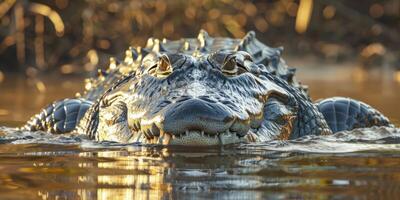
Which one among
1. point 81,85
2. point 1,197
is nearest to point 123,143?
point 1,197

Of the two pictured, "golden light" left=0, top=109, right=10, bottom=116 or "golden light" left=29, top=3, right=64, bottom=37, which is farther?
"golden light" left=29, top=3, right=64, bottom=37

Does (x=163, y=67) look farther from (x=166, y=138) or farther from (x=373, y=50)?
(x=373, y=50)

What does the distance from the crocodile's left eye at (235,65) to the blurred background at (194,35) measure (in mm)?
3924

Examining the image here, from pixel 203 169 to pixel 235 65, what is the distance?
1.79 m

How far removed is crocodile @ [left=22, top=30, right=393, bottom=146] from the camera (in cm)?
513

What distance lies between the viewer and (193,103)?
5.09 m

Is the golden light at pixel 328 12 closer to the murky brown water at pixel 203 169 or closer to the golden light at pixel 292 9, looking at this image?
the golden light at pixel 292 9

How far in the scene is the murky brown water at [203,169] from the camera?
3791 millimetres

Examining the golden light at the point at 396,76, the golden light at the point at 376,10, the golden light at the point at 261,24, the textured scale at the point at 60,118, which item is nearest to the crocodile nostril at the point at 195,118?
the textured scale at the point at 60,118

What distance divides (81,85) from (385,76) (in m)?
4.33

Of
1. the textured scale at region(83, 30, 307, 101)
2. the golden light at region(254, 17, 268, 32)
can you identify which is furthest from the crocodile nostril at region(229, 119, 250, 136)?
the golden light at region(254, 17, 268, 32)

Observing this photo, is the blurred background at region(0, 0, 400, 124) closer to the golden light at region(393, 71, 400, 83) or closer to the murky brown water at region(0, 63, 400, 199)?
the golden light at region(393, 71, 400, 83)

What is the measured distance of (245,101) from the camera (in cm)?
575

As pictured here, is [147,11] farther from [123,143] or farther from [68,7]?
[123,143]
